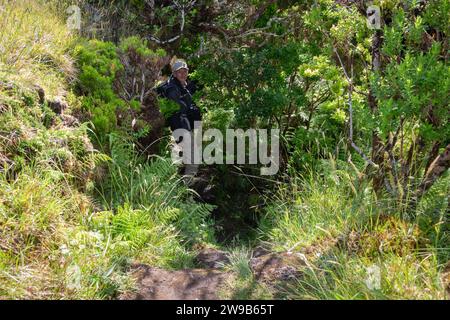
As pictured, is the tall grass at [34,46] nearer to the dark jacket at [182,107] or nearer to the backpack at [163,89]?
the backpack at [163,89]

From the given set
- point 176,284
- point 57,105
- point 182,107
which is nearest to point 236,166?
point 182,107

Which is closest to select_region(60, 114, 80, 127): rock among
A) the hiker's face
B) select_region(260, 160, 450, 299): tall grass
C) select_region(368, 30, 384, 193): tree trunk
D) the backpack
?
the backpack

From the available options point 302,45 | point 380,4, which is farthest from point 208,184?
point 380,4

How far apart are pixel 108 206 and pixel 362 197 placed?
261cm

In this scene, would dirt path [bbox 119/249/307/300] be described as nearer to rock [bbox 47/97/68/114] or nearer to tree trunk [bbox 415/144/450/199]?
tree trunk [bbox 415/144/450/199]

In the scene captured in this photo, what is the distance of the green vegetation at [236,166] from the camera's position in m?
4.41

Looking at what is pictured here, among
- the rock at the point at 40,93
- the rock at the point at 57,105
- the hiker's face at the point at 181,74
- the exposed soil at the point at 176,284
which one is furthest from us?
the hiker's face at the point at 181,74

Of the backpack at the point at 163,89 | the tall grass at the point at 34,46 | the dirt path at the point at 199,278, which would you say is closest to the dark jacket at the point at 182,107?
the backpack at the point at 163,89

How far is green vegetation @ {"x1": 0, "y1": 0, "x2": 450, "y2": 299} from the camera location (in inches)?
173

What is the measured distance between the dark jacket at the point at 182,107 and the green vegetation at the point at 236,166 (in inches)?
6.1

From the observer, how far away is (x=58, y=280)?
417 centimetres

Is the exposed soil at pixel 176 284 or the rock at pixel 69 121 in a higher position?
the rock at pixel 69 121

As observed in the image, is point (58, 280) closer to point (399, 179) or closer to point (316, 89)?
point (399, 179)
